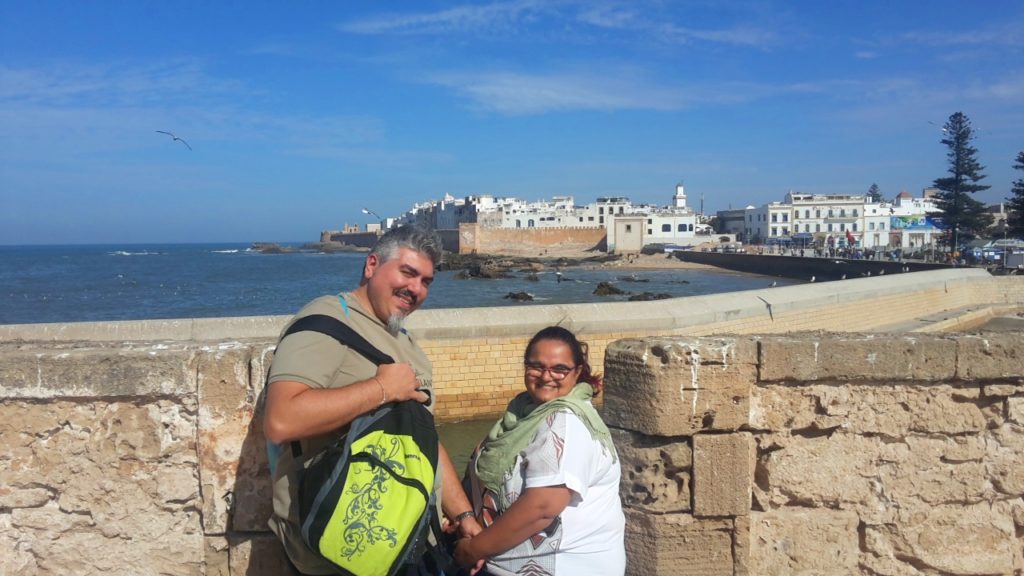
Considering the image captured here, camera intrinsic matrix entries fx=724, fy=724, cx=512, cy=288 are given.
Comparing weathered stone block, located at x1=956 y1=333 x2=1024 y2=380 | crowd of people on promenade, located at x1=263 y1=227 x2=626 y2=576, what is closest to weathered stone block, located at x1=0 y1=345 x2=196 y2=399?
crowd of people on promenade, located at x1=263 y1=227 x2=626 y2=576

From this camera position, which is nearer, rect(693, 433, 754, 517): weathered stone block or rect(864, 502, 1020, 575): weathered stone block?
rect(693, 433, 754, 517): weathered stone block

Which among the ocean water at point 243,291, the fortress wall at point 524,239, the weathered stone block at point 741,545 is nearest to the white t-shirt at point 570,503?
the weathered stone block at point 741,545

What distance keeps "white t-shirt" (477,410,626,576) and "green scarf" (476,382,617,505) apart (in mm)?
29

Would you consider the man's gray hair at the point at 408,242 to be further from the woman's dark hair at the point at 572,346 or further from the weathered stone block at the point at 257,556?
the weathered stone block at the point at 257,556

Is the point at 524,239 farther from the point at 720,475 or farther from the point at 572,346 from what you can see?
the point at 572,346

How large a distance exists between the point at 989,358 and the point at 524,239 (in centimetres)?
8243

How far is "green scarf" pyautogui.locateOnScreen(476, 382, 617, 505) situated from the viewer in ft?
7.02

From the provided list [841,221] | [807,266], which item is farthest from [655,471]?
[841,221]

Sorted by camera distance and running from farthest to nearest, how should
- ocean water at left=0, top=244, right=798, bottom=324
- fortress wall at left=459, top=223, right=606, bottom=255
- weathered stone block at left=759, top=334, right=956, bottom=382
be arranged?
fortress wall at left=459, top=223, right=606, bottom=255 → ocean water at left=0, top=244, right=798, bottom=324 → weathered stone block at left=759, top=334, right=956, bottom=382

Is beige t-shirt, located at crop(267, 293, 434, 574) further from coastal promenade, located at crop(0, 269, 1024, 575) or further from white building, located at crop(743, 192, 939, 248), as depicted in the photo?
white building, located at crop(743, 192, 939, 248)

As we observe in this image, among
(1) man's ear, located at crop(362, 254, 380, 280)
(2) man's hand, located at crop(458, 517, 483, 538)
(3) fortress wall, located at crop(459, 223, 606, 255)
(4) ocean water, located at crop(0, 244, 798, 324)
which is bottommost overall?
(4) ocean water, located at crop(0, 244, 798, 324)

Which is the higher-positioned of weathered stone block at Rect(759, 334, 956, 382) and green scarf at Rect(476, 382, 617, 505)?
weathered stone block at Rect(759, 334, 956, 382)

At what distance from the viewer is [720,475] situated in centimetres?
282

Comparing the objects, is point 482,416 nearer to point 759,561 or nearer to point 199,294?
point 759,561
